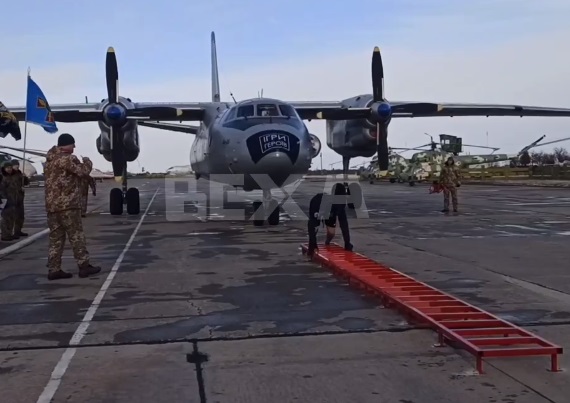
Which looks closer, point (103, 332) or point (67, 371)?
point (67, 371)

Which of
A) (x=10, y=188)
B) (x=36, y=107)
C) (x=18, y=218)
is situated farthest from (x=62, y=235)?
(x=36, y=107)

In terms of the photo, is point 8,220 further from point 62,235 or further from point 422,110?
point 422,110

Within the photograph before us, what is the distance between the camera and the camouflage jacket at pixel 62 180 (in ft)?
35.2

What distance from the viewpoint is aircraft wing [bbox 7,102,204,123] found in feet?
80.5

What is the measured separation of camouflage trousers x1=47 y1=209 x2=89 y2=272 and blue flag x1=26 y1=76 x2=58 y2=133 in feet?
26.2

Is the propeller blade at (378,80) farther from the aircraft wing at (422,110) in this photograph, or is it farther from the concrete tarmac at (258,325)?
the concrete tarmac at (258,325)

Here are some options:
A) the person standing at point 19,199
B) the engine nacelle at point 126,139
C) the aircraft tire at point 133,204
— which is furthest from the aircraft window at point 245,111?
the aircraft tire at point 133,204

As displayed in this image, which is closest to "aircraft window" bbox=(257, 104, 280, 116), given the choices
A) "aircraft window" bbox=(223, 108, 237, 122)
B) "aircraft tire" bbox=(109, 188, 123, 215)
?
"aircraft window" bbox=(223, 108, 237, 122)

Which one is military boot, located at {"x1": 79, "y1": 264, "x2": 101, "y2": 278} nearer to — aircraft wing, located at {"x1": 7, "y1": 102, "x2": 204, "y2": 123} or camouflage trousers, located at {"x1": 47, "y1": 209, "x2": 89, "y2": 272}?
camouflage trousers, located at {"x1": 47, "y1": 209, "x2": 89, "y2": 272}

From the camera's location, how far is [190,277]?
1068cm

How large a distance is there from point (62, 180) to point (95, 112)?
14.5 meters

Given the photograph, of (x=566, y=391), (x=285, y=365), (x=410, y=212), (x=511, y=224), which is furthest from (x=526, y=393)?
(x=410, y=212)

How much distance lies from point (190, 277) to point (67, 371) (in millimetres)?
4927

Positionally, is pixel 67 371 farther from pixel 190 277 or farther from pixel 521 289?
pixel 521 289
